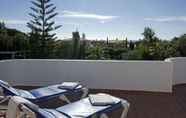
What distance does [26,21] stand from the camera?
2272 cm

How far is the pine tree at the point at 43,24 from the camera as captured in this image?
874 inches

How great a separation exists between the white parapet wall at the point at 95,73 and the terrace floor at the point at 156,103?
25 centimetres

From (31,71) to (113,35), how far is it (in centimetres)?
1980

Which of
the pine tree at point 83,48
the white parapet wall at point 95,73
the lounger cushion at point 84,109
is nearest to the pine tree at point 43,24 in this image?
the pine tree at point 83,48

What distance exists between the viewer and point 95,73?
6.96 metres

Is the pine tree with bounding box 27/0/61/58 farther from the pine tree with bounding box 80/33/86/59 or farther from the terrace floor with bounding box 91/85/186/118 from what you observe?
the terrace floor with bounding box 91/85/186/118

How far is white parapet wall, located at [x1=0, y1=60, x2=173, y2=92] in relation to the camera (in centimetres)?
675

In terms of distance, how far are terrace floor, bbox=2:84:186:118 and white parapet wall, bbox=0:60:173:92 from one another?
0.25 metres

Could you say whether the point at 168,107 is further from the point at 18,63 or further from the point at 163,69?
the point at 18,63

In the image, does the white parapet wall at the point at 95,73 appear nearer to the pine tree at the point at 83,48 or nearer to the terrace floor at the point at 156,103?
the terrace floor at the point at 156,103

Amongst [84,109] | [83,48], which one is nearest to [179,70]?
[84,109]

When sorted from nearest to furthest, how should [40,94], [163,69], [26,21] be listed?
1. [40,94]
2. [163,69]
3. [26,21]

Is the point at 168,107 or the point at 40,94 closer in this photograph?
the point at 40,94

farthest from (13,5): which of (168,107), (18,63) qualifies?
(168,107)
